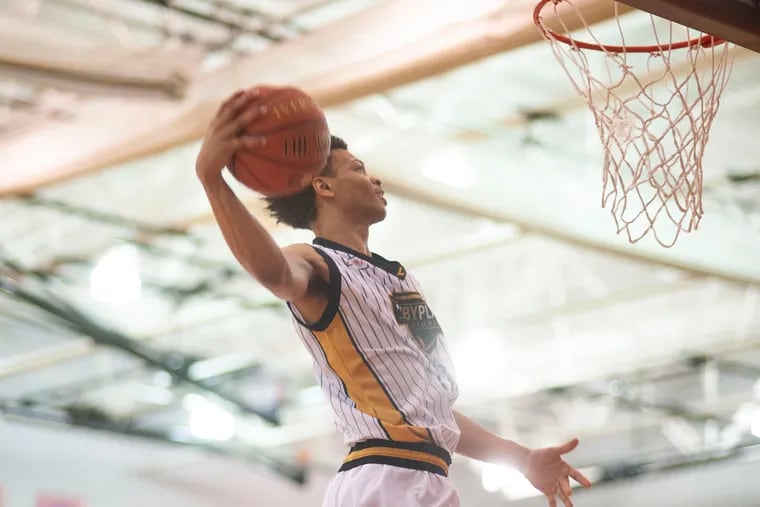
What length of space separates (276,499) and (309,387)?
7.88 feet

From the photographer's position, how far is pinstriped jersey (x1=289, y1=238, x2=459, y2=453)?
9.98 feet

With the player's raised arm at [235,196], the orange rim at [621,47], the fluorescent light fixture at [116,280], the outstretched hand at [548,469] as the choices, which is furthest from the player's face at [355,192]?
the fluorescent light fixture at [116,280]

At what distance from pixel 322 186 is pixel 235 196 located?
0.67 meters

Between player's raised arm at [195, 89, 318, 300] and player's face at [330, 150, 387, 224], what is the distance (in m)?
0.58

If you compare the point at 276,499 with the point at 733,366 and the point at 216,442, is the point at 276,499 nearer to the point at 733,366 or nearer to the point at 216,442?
the point at 216,442

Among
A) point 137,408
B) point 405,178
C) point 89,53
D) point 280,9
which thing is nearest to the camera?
point 89,53

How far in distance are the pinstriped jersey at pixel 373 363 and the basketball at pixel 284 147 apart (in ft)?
0.74

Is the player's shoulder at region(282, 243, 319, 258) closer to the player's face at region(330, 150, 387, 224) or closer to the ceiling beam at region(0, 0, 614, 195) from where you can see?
the player's face at region(330, 150, 387, 224)

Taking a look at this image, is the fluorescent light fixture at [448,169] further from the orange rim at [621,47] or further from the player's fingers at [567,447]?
the player's fingers at [567,447]

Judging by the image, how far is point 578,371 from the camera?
13.3 metres

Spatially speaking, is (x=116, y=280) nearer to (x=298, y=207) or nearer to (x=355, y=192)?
(x=298, y=207)

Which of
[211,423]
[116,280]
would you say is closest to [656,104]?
[116,280]

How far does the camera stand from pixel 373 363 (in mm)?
3045

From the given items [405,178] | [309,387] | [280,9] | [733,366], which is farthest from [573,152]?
[309,387]
